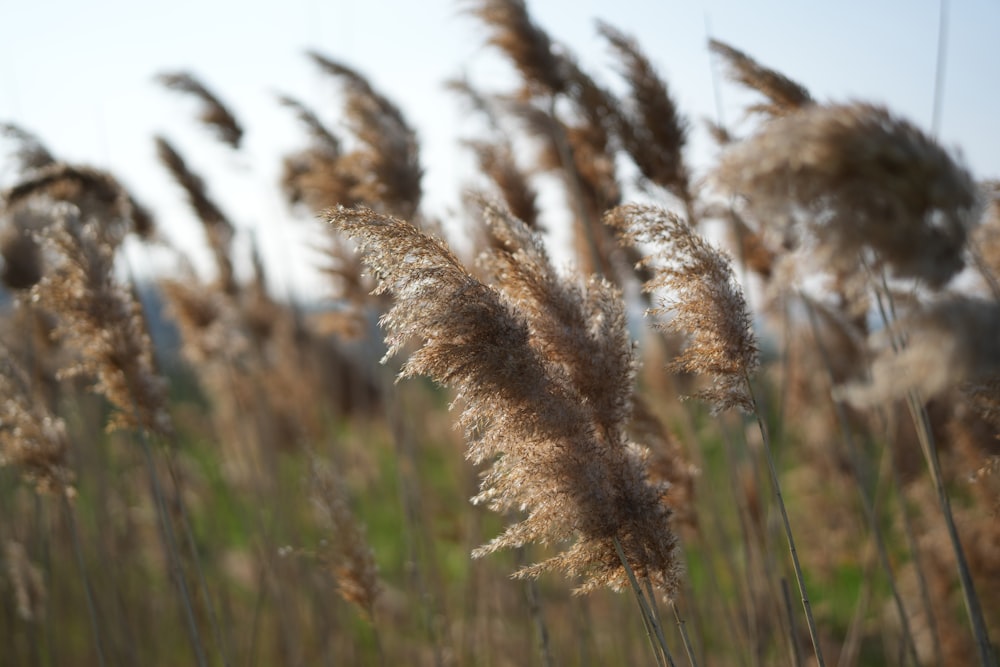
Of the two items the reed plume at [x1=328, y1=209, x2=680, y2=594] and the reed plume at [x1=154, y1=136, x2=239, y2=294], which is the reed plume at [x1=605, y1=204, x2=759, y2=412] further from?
the reed plume at [x1=154, y1=136, x2=239, y2=294]

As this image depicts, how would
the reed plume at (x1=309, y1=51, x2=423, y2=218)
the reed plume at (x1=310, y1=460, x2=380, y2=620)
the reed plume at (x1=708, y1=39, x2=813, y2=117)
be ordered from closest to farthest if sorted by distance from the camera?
the reed plume at (x1=708, y1=39, x2=813, y2=117) < the reed plume at (x1=310, y1=460, x2=380, y2=620) < the reed plume at (x1=309, y1=51, x2=423, y2=218)

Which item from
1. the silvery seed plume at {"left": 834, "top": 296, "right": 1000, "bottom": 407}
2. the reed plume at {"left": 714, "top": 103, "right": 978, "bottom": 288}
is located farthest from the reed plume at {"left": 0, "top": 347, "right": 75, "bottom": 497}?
the silvery seed plume at {"left": 834, "top": 296, "right": 1000, "bottom": 407}

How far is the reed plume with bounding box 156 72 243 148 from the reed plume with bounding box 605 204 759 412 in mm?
3417

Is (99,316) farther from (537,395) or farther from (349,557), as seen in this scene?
(537,395)

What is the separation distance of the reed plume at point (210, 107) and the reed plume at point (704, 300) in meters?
3.42

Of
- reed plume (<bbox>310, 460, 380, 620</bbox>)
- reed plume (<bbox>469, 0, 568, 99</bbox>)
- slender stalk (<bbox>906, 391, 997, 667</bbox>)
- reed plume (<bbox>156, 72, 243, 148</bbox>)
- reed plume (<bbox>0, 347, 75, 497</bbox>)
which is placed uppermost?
reed plume (<bbox>156, 72, 243, 148</bbox>)

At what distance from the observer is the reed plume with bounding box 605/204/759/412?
6.35ft

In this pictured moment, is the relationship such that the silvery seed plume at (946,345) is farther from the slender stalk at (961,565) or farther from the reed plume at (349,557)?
the reed plume at (349,557)

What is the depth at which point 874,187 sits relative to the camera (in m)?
1.43

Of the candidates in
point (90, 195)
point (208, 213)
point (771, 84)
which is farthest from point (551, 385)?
point (208, 213)

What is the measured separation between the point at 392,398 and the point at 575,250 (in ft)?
4.19

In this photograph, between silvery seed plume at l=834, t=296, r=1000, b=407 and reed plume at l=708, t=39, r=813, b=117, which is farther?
reed plume at l=708, t=39, r=813, b=117

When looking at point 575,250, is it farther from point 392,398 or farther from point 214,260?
point 214,260

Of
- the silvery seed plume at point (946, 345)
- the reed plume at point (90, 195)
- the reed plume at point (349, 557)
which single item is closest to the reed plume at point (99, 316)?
the reed plume at point (90, 195)
